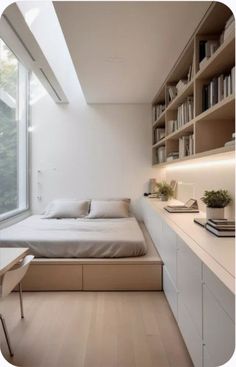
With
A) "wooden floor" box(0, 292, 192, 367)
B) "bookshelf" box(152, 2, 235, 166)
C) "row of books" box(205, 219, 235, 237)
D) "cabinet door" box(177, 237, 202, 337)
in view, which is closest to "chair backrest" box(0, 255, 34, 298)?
"wooden floor" box(0, 292, 192, 367)

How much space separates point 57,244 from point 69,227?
0.55m

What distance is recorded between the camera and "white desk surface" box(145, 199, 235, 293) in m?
1.08

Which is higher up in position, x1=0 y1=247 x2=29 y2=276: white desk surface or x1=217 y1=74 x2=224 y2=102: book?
x1=217 y1=74 x2=224 y2=102: book

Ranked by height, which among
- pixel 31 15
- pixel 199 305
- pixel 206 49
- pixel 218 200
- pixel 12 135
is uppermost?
pixel 31 15

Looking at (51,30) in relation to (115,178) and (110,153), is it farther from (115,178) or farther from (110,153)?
(115,178)

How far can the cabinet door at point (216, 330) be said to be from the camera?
38.5 inches

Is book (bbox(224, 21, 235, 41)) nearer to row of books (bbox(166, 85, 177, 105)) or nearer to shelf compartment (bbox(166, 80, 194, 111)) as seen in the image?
shelf compartment (bbox(166, 80, 194, 111))

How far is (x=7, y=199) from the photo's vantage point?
3.77 m

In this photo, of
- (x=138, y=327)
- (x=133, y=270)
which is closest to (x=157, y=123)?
(x=133, y=270)

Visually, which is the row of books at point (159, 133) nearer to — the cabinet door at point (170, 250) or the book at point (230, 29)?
the cabinet door at point (170, 250)

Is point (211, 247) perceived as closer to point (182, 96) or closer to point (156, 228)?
point (156, 228)

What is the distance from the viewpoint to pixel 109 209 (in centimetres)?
398

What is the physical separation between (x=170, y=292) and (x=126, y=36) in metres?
2.17

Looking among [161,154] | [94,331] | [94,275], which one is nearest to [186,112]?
[161,154]
